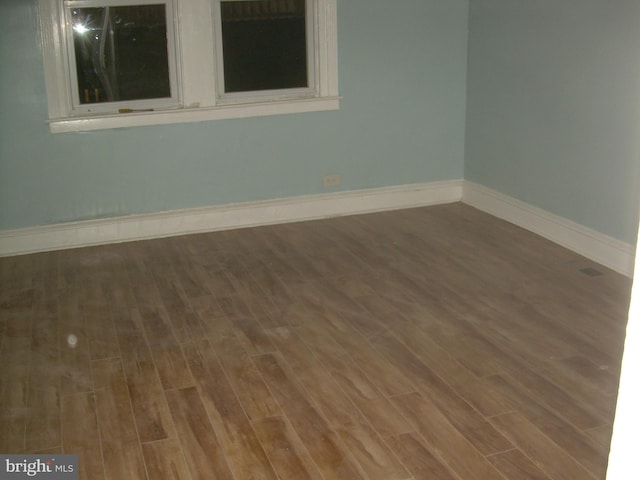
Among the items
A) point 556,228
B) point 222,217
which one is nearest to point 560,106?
point 556,228

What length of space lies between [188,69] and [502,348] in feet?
9.55

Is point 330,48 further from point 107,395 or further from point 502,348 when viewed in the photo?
point 107,395

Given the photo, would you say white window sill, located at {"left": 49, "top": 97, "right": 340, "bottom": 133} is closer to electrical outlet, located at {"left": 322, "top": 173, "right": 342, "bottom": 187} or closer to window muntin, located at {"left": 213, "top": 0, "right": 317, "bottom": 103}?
window muntin, located at {"left": 213, "top": 0, "right": 317, "bottom": 103}

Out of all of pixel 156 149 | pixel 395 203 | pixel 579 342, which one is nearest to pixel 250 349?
pixel 579 342

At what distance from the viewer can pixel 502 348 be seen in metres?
3.72

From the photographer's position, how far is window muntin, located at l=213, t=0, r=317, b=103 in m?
5.37

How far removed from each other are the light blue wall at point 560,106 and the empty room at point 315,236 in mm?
18

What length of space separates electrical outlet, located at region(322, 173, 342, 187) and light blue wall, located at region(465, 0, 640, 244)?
109 cm

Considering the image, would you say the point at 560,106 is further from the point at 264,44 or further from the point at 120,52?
the point at 120,52

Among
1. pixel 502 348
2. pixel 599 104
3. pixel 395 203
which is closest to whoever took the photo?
pixel 502 348

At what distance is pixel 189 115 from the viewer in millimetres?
5297

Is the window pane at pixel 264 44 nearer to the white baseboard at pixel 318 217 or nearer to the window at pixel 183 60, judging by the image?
the window at pixel 183 60

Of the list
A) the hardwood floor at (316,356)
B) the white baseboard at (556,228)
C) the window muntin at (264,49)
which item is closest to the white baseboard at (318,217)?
the white baseboard at (556,228)

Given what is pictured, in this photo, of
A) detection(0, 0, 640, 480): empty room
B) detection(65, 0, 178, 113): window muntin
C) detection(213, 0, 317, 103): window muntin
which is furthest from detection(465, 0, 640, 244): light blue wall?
detection(65, 0, 178, 113): window muntin
